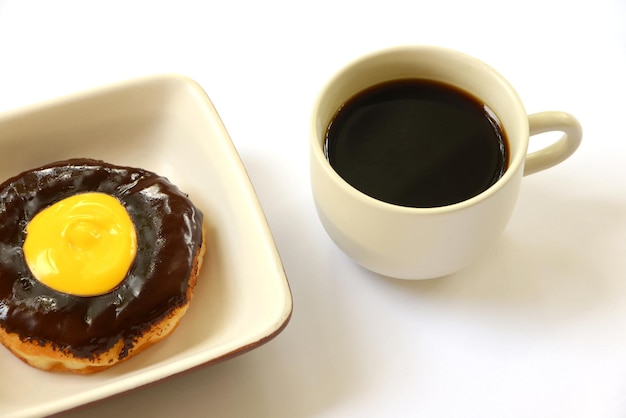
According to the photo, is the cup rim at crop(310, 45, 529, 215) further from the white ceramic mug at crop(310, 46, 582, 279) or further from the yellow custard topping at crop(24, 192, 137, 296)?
the yellow custard topping at crop(24, 192, 137, 296)

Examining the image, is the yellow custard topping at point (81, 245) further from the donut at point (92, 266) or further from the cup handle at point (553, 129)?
the cup handle at point (553, 129)

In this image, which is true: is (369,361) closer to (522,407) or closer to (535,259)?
(522,407)

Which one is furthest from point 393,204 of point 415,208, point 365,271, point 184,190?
point 184,190

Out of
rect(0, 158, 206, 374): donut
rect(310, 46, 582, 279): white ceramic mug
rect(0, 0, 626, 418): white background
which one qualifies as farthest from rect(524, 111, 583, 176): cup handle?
rect(0, 158, 206, 374): donut

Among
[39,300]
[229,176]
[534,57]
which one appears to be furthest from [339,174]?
[534,57]

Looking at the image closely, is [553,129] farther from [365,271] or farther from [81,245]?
[81,245]

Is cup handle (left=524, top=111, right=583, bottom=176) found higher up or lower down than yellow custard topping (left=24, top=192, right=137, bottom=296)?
higher up

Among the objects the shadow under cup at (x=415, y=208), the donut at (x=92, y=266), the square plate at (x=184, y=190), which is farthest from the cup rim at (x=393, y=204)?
the donut at (x=92, y=266)

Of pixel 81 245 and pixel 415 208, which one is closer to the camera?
pixel 415 208
